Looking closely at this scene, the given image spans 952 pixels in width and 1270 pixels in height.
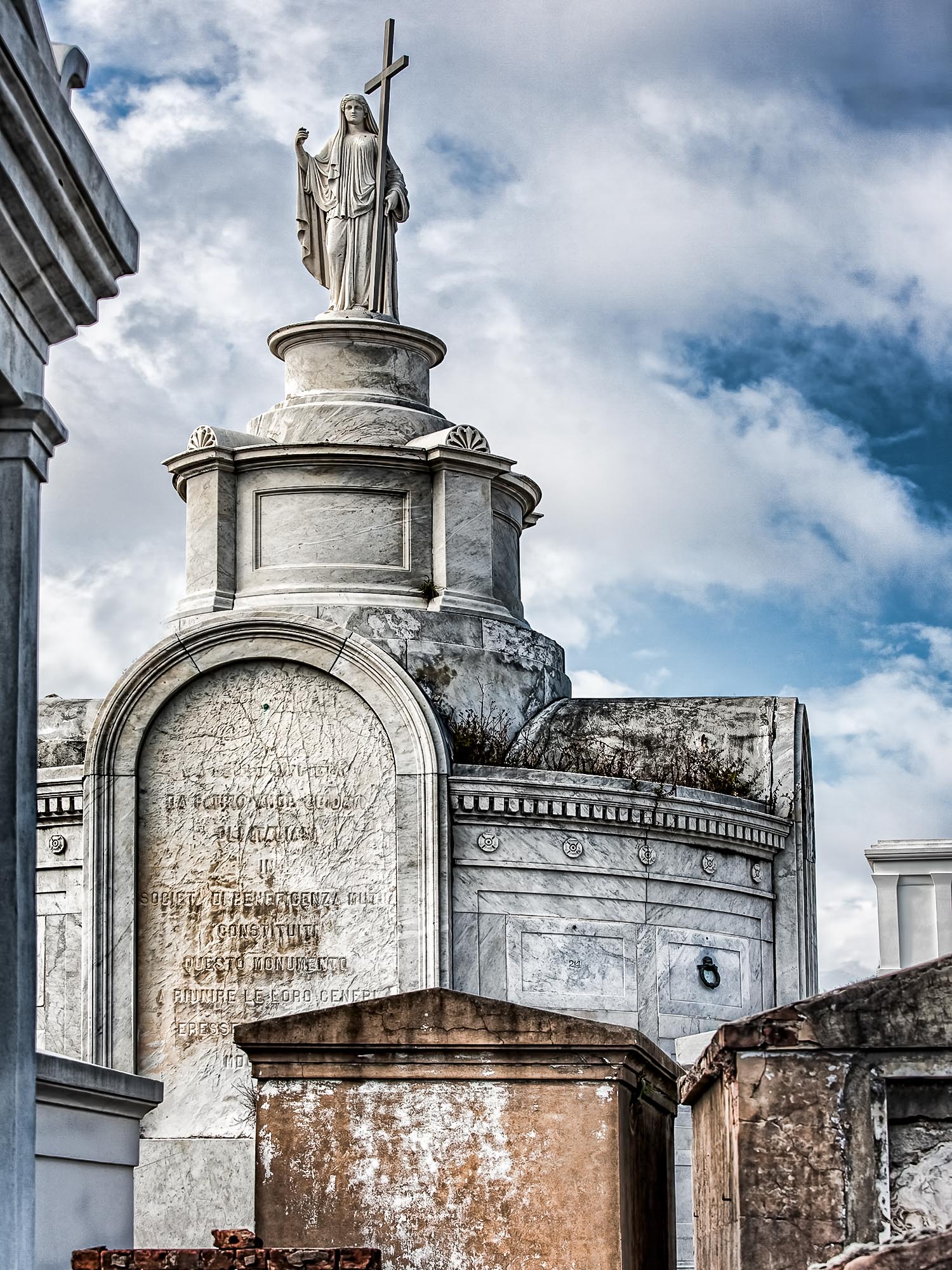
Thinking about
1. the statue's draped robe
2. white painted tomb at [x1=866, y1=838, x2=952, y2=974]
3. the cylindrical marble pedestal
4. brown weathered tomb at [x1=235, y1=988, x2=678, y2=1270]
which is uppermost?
the statue's draped robe

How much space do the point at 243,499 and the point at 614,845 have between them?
15.4 feet

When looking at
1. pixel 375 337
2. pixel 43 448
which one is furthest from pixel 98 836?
pixel 43 448

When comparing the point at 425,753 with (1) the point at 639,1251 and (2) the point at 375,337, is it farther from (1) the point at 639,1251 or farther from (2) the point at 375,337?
(1) the point at 639,1251

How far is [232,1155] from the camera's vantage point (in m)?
14.6

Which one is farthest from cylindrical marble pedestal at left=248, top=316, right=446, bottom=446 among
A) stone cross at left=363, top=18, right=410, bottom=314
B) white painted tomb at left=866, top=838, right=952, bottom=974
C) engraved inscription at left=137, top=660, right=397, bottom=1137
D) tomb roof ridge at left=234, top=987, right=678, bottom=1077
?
tomb roof ridge at left=234, top=987, right=678, bottom=1077

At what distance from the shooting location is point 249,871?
15.4 m

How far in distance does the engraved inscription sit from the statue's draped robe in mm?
4873

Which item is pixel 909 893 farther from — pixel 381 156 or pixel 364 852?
pixel 381 156

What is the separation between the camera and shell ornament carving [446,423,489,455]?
58.4 ft

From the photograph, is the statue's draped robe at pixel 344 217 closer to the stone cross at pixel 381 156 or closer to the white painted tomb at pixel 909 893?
the stone cross at pixel 381 156

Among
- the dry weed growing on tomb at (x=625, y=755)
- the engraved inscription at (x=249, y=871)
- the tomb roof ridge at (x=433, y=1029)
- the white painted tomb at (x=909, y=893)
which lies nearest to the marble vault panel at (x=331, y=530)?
the dry weed growing on tomb at (x=625, y=755)

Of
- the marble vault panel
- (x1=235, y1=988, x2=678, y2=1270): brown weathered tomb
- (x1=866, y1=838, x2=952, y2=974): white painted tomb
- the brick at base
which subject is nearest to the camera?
the brick at base

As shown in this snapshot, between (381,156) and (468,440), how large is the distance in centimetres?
323

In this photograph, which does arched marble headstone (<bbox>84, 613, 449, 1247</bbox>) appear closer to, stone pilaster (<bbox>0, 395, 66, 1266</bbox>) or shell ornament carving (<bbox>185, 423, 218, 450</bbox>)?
shell ornament carving (<bbox>185, 423, 218, 450</bbox>)
